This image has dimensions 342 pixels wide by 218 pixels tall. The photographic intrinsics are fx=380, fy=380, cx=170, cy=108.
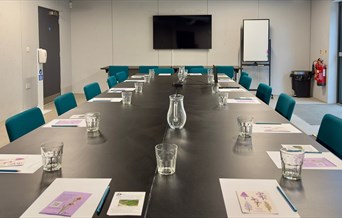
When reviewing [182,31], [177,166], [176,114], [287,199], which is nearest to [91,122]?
[176,114]

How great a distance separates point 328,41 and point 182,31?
3476 millimetres

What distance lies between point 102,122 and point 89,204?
4.66ft

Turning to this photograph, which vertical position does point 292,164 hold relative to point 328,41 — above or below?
below

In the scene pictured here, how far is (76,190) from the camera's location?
4.70 ft

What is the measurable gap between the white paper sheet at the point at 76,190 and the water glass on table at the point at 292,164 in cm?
73

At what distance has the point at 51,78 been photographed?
8.84 metres

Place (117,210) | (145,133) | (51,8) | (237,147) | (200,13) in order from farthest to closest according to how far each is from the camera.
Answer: (200,13)
(51,8)
(145,133)
(237,147)
(117,210)

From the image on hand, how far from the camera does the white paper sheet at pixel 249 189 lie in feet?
4.06

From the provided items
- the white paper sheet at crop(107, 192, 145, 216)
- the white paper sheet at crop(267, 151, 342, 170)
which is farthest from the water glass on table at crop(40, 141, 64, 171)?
the white paper sheet at crop(267, 151, 342, 170)

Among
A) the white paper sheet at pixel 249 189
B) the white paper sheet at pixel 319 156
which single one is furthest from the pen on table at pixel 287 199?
the white paper sheet at pixel 319 156

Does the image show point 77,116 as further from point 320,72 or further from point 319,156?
point 320,72

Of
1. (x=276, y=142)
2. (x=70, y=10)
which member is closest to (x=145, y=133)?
(x=276, y=142)

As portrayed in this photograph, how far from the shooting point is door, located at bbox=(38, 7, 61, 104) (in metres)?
8.26

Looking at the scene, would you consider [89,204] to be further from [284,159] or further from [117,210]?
[284,159]
